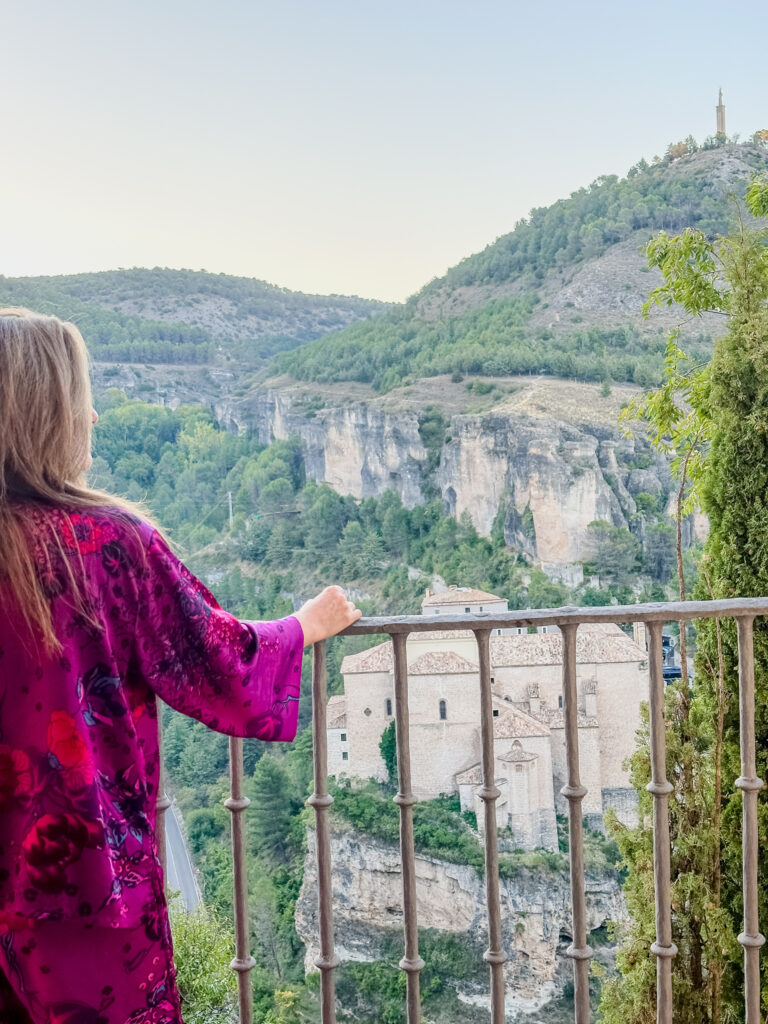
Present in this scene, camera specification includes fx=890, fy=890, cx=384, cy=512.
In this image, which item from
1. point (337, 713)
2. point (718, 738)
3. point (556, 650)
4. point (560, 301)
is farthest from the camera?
point (560, 301)

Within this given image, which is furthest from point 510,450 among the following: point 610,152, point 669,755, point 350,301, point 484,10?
point 669,755

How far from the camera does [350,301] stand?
68.9m

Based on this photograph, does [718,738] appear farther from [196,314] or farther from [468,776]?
[196,314]

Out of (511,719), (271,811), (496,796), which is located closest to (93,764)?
(496,796)

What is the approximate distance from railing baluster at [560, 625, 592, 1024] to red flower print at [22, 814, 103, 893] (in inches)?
27.4

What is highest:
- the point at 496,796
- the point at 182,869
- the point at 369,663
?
the point at 496,796

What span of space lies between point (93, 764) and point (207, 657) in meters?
0.17

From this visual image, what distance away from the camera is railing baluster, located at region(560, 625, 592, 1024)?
4.22 feet

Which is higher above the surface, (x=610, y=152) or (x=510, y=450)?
(x=610, y=152)

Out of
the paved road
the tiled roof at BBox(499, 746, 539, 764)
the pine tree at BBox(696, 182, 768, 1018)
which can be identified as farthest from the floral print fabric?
the paved road

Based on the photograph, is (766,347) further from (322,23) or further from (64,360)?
(322,23)

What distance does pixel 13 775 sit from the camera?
32.5 inches

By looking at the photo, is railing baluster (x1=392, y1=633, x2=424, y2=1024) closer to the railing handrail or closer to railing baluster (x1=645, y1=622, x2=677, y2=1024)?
the railing handrail

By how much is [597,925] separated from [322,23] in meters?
41.7
